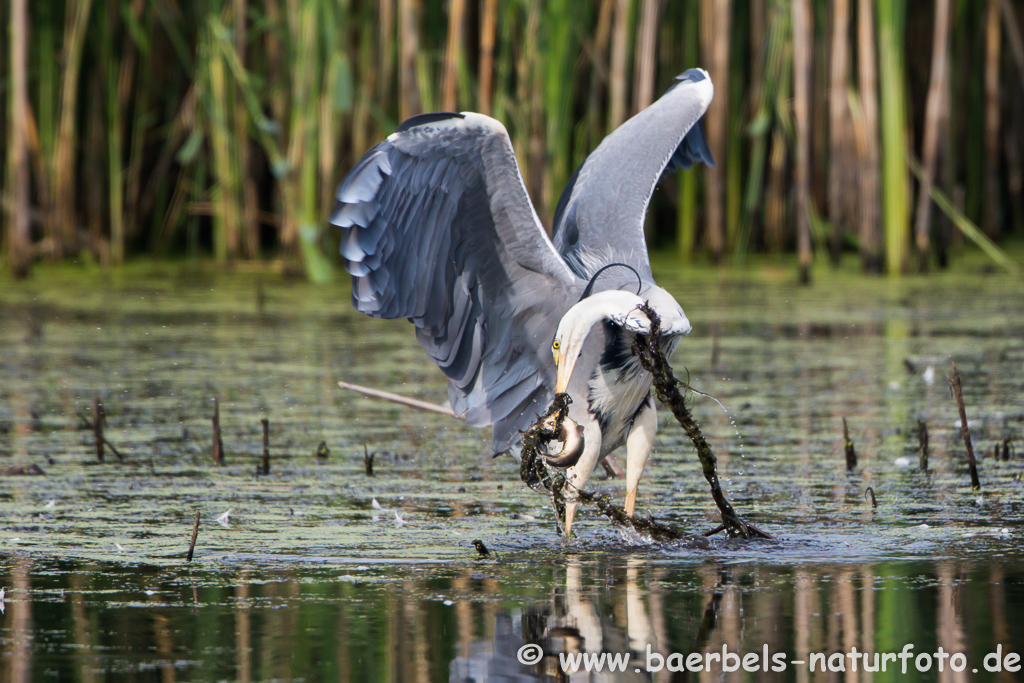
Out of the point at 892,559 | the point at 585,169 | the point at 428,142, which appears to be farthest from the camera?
the point at 585,169

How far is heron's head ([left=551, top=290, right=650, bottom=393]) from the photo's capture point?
3.93m

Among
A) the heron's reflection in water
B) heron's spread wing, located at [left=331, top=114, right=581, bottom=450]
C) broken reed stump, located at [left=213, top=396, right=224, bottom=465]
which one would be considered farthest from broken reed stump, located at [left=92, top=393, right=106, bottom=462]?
the heron's reflection in water

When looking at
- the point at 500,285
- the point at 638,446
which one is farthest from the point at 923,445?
the point at 500,285

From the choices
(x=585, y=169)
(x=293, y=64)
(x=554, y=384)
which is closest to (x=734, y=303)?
(x=293, y=64)

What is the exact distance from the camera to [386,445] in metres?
5.24

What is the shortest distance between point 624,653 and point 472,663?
28 cm

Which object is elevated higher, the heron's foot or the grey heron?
the grey heron

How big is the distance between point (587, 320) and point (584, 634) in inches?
44.8

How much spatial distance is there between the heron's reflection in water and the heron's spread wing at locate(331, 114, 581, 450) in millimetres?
1232

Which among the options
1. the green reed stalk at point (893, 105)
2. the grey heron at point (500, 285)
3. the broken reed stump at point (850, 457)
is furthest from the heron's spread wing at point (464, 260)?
the green reed stalk at point (893, 105)

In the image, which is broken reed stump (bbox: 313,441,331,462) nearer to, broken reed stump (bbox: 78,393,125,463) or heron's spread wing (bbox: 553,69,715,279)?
broken reed stump (bbox: 78,393,125,463)

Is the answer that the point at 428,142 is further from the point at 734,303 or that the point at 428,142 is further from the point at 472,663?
the point at 734,303

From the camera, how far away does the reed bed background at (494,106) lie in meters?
8.99

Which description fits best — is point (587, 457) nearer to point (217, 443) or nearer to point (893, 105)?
point (217, 443)
